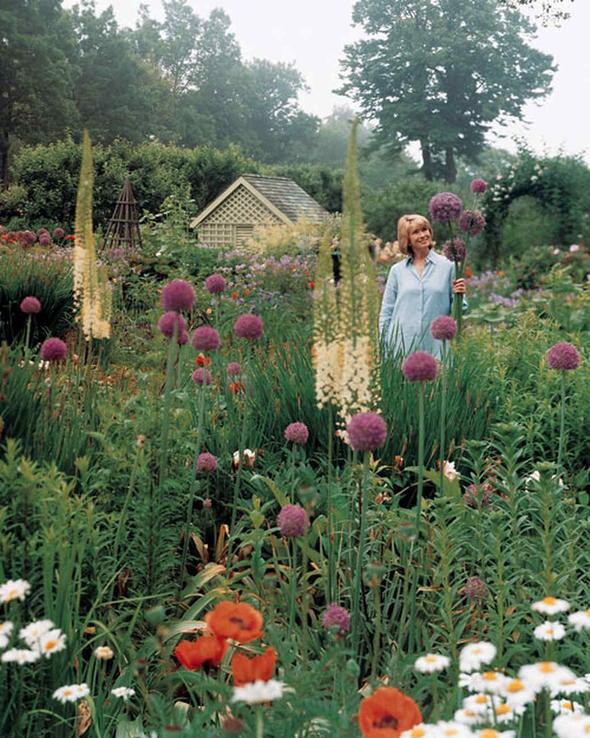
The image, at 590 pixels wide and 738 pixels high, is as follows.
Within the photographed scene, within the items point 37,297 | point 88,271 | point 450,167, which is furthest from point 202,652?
point 450,167

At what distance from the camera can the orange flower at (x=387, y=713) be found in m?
1.27

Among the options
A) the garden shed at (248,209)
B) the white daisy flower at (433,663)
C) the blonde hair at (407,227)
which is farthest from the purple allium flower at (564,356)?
the garden shed at (248,209)

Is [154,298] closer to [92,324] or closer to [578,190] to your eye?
[92,324]

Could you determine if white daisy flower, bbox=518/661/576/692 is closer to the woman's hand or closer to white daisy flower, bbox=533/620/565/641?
white daisy flower, bbox=533/620/565/641

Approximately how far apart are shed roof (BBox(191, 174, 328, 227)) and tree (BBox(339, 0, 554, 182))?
60.6ft


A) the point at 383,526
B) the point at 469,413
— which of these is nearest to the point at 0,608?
the point at 383,526

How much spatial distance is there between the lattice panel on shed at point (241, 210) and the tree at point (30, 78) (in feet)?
50.7

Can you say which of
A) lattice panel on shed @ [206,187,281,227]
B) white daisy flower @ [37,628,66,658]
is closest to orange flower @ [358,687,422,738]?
white daisy flower @ [37,628,66,658]

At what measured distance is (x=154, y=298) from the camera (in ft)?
31.3

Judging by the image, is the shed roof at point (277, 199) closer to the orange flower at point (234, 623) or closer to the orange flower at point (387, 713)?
the orange flower at point (234, 623)

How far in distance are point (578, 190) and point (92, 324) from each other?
1752 cm

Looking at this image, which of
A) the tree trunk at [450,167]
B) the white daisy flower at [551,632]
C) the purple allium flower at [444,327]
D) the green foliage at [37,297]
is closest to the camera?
the white daisy flower at [551,632]

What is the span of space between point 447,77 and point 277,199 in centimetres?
2355

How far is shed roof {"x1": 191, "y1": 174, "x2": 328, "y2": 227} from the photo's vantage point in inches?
862
